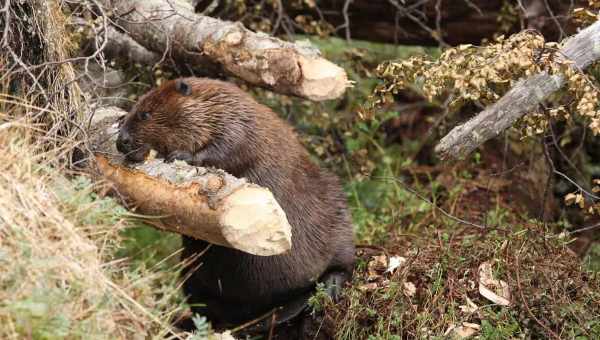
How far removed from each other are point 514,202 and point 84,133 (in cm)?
385

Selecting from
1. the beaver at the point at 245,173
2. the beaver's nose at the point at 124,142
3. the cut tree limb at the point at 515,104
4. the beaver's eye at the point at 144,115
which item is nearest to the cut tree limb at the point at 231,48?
the beaver at the point at 245,173

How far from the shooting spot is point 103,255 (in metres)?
3.67

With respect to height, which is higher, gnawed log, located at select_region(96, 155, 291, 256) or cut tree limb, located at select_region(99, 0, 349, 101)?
cut tree limb, located at select_region(99, 0, 349, 101)

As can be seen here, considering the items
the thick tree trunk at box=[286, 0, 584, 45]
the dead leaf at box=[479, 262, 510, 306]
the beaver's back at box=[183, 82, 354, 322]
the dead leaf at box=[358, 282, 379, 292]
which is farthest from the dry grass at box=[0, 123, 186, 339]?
the thick tree trunk at box=[286, 0, 584, 45]

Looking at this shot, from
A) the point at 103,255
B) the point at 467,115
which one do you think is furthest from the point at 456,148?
the point at 467,115

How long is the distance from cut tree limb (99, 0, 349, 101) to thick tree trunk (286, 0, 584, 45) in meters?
1.65

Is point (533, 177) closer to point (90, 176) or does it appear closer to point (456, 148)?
point (456, 148)

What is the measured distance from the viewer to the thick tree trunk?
6.63 m

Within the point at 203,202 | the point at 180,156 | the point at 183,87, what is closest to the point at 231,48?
the point at 183,87

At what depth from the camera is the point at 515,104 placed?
170 inches

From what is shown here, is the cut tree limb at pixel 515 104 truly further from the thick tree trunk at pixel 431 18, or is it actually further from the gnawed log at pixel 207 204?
the thick tree trunk at pixel 431 18

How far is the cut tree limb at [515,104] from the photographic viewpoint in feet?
13.9

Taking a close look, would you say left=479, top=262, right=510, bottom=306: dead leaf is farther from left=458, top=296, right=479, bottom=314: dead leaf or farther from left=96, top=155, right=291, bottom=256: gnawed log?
left=96, top=155, right=291, bottom=256: gnawed log

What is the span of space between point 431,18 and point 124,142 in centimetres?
318
